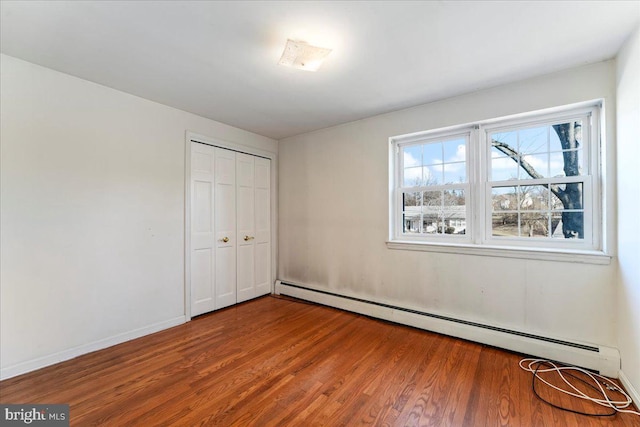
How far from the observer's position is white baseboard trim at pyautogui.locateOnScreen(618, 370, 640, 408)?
1.75 m

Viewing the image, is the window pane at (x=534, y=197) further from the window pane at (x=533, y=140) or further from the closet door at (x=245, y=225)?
the closet door at (x=245, y=225)

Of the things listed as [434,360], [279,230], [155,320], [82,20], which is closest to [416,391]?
[434,360]

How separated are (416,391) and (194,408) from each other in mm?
1540

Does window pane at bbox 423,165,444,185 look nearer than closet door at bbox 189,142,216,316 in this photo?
Yes

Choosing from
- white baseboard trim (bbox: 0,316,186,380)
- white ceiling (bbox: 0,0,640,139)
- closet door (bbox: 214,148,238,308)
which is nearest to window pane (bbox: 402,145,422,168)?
white ceiling (bbox: 0,0,640,139)


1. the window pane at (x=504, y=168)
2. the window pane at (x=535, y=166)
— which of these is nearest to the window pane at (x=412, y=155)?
the window pane at (x=504, y=168)

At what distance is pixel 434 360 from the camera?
7.72ft

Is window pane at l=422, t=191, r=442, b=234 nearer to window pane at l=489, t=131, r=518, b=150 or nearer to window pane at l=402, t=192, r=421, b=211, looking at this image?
window pane at l=402, t=192, r=421, b=211

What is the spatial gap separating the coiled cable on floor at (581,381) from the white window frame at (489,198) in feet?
2.89

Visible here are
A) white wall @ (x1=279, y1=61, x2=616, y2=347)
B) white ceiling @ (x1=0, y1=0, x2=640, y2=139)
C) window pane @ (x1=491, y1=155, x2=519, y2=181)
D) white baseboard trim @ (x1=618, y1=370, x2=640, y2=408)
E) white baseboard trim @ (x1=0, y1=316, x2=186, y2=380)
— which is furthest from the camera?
window pane @ (x1=491, y1=155, x2=519, y2=181)

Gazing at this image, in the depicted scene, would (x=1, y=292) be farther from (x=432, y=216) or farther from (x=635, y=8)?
(x=635, y=8)

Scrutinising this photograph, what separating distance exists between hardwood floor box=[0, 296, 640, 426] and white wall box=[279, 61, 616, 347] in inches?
18.1

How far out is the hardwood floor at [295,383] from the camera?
5.57 feet

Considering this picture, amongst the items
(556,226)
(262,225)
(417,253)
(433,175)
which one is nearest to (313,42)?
(433,175)
